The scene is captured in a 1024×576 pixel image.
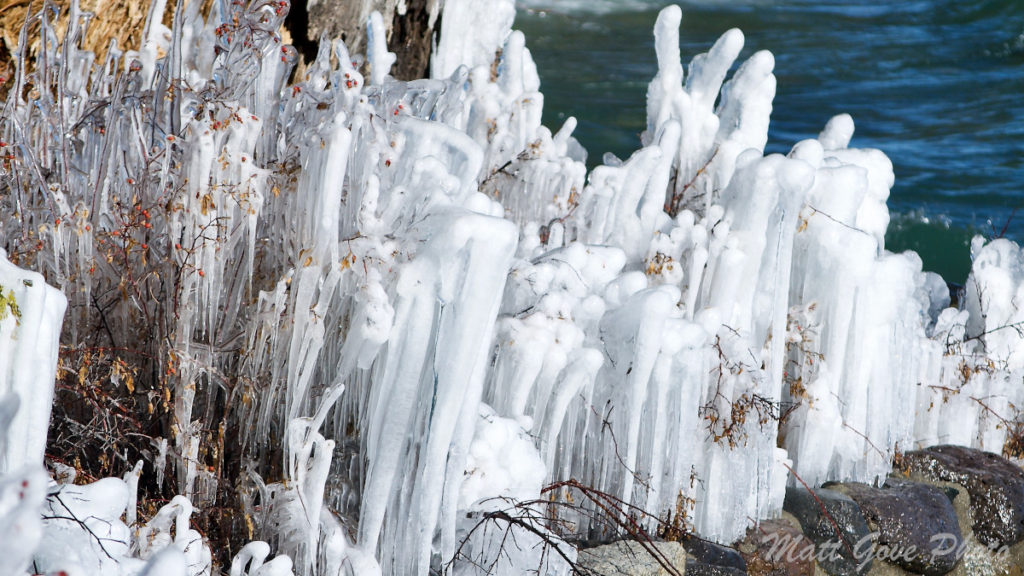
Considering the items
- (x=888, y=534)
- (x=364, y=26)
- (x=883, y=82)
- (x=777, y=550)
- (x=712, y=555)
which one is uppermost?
(x=364, y=26)

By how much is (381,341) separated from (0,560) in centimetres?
127

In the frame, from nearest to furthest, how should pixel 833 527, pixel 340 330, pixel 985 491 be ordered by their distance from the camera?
pixel 340 330, pixel 833 527, pixel 985 491

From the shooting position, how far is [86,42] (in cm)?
404

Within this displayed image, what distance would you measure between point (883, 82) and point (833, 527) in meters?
8.35

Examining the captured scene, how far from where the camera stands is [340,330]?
114 inches

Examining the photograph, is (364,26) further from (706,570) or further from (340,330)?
(706,570)

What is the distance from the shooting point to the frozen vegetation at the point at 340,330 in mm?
2484

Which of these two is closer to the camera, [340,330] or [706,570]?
[340,330]

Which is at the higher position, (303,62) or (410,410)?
(303,62)

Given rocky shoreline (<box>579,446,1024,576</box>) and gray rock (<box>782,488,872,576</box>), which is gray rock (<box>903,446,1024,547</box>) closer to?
rocky shoreline (<box>579,446,1024,576</box>)

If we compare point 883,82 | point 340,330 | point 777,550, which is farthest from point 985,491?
point 883,82

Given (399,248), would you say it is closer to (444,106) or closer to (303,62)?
(444,106)

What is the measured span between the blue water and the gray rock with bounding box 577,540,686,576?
620cm

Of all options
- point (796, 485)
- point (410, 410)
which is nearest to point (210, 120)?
point (410, 410)
